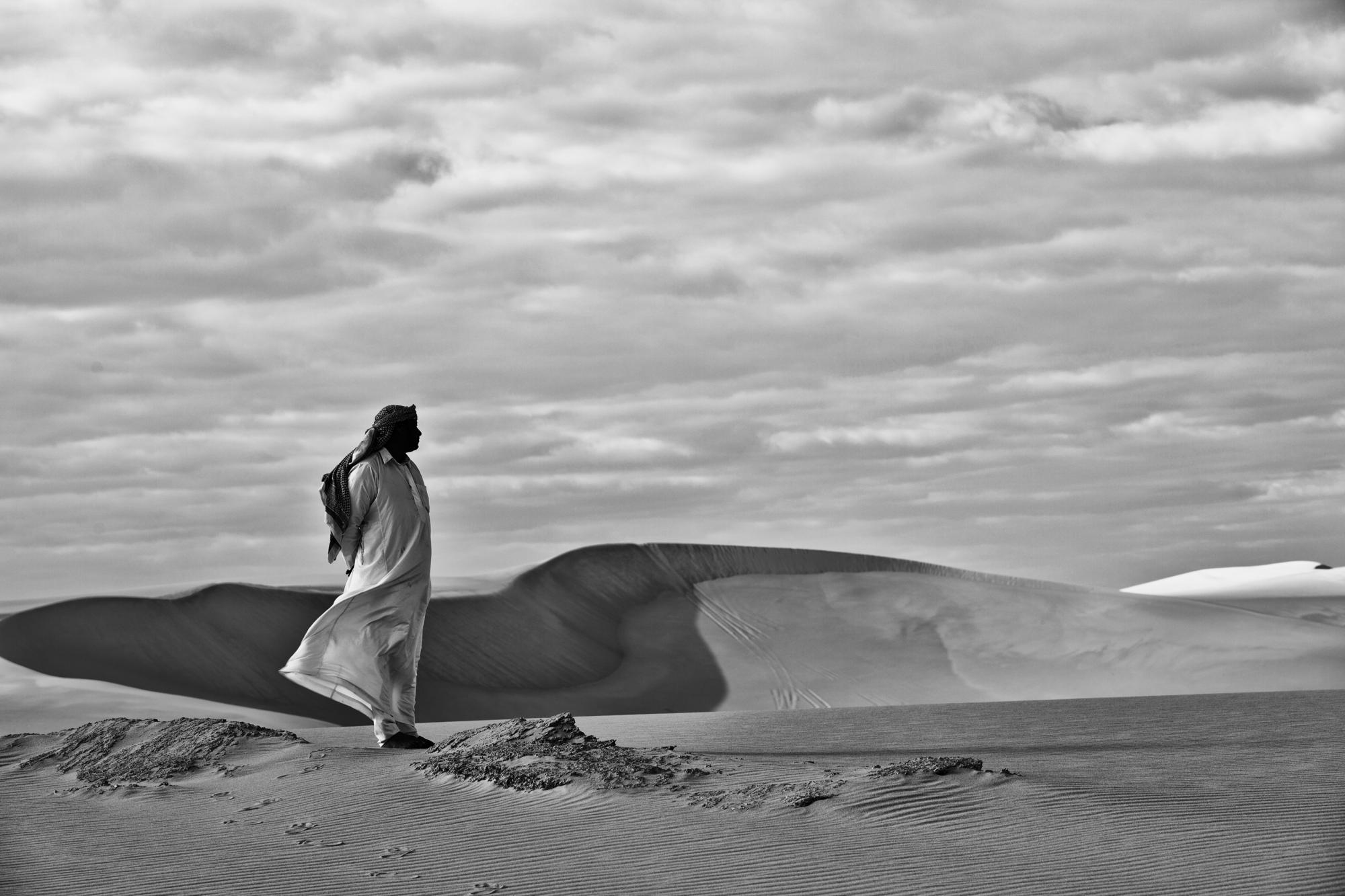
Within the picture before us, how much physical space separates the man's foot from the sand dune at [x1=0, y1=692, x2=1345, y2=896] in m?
0.18

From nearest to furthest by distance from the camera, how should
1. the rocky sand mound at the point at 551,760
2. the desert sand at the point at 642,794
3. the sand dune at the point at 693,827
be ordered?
the sand dune at the point at 693,827, the desert sand at the point at 642,794, the rocky sand mound at the point at 551,760

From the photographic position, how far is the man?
432 inches

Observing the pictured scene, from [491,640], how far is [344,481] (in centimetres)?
1690

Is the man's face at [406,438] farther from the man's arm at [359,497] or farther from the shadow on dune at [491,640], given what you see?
the shadow on dune at [491,640]

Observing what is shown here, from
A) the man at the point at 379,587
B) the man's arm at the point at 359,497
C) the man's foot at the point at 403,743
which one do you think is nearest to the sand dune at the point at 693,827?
the man's foot at the point at 403,743

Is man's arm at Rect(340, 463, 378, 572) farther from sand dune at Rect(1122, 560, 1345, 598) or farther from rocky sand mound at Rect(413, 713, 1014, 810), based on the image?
sand dune at Rect(1122, 560, 1345, 598)

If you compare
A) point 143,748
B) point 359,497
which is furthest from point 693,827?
point 143,748

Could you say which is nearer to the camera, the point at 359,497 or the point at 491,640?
the point at 359,497

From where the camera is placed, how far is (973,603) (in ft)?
111

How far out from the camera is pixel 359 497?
37.1 feet

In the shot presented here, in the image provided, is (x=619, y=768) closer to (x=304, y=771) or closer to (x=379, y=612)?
(x=304, y=771)

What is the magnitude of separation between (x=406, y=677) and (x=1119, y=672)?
908 inches

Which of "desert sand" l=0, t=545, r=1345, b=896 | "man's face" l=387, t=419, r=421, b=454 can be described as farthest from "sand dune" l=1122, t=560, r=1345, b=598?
"man's face" l=387, t=419, r=421, b=454

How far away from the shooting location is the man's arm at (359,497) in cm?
1131
